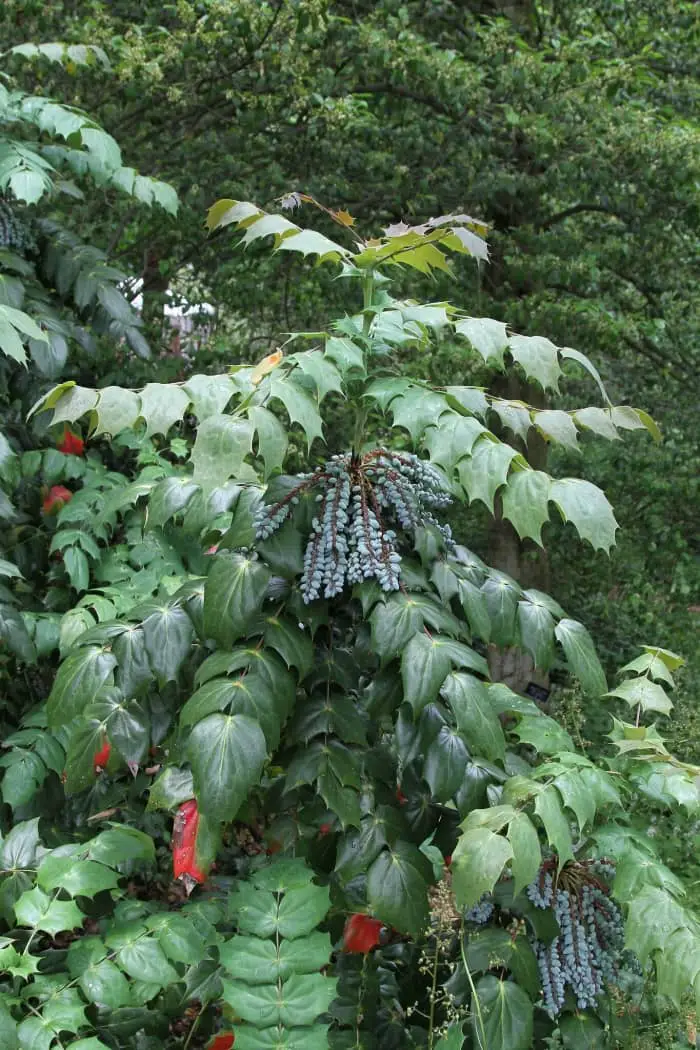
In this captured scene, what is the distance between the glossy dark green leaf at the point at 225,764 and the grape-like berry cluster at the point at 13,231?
257 cm

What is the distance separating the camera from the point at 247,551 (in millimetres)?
1975

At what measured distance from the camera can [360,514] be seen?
6.23 feet

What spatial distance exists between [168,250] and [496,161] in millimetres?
1810

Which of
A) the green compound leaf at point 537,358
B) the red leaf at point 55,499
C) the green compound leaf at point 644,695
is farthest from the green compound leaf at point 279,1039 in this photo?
the red leaf at point 55,499

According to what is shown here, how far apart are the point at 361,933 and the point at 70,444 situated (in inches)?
89.5

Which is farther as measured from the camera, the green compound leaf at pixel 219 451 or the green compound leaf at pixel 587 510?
the green compound leaf at pixel 587 510

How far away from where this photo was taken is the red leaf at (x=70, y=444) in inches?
153

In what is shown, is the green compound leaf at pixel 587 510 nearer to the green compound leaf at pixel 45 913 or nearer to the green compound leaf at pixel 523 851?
the green compound leaf at pixel 523 851

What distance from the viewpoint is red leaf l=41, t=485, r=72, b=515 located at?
12.8 ft

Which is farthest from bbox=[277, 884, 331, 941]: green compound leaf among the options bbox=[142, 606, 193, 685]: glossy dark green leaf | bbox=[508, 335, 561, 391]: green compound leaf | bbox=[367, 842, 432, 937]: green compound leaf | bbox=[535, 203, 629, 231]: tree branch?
bbox=[535, 203, 629, 231]: tree branch

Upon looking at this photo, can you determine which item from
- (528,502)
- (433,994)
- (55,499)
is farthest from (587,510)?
(55,499)

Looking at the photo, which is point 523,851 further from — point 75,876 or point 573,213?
point 573,213

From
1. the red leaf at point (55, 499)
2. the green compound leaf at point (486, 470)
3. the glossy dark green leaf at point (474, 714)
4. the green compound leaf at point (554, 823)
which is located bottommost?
the red leaf at point (55, 499)

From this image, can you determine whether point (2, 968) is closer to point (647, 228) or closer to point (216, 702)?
point (216, 702)
